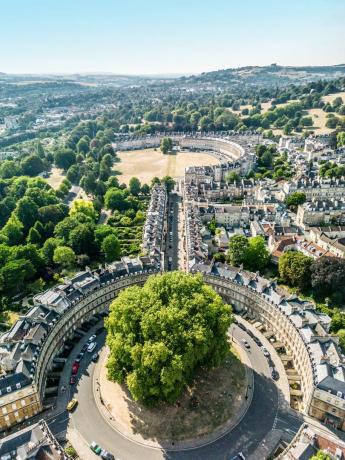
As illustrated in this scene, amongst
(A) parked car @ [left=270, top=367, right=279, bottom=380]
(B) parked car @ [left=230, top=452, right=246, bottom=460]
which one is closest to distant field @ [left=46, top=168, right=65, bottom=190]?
(A) parked car @ [left=270, top=367, right=279, bottom=380]

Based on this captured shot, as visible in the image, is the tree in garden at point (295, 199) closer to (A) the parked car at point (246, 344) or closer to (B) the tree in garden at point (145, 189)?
(B) the tree in garden at point (145, 189)

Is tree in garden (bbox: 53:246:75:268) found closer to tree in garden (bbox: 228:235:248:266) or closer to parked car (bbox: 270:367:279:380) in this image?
tree in garden (bbox: 228:235:248:266)

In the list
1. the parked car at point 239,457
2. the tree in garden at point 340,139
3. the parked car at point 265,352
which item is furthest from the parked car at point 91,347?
the tree in garden at point 340,139

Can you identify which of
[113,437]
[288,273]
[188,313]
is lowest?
[113,437]

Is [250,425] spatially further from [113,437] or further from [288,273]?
[288,273]

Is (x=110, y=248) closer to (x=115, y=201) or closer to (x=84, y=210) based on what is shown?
(x=84, y=210)

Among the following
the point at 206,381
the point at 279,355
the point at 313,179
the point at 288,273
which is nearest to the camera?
the point at 206,381

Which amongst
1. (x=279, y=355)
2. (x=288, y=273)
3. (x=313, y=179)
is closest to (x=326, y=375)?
(x=279, y=355)
